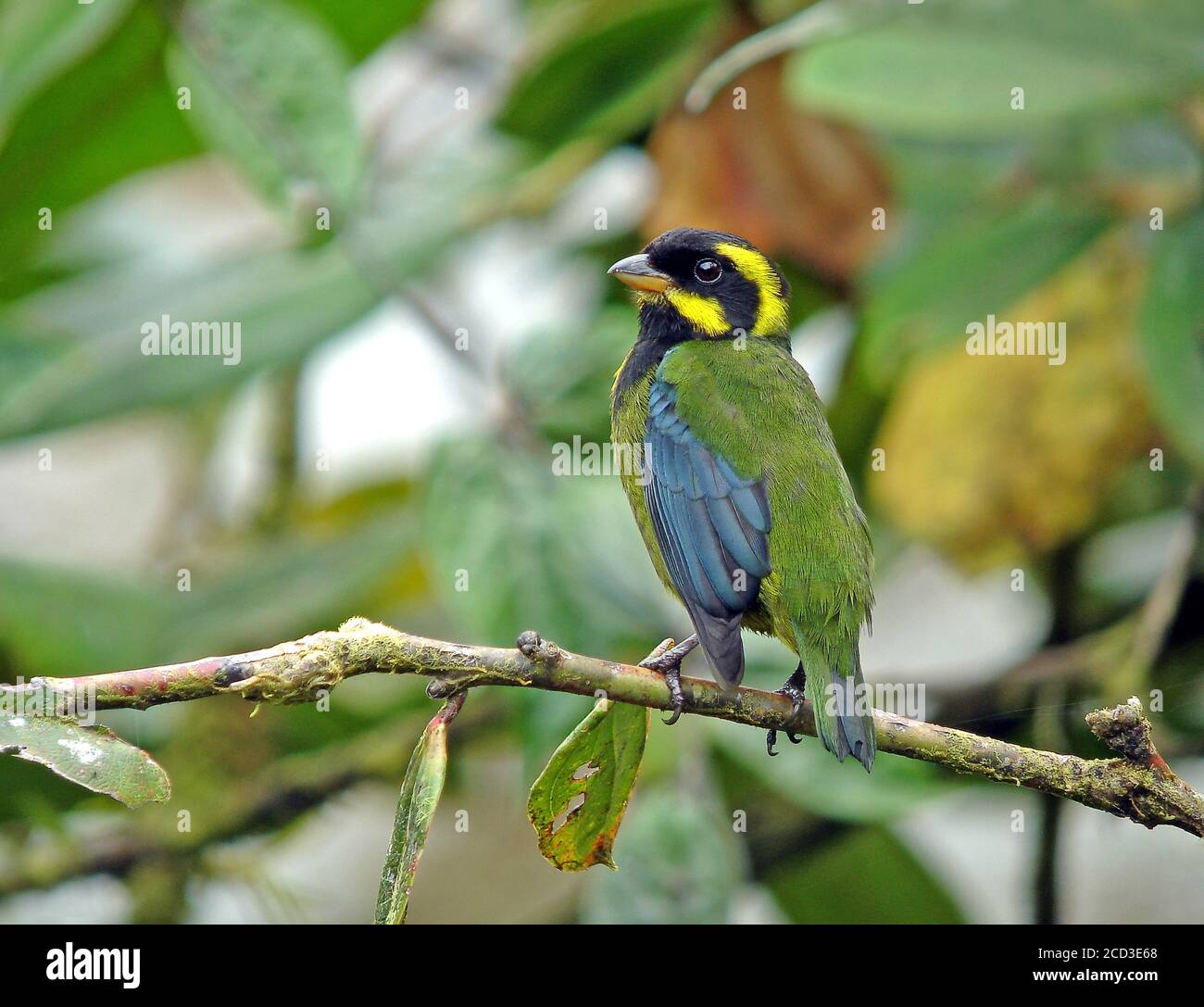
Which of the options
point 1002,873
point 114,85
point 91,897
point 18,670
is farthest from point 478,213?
point 1002,873

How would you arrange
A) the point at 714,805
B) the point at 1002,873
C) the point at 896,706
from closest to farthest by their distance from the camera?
1. the point at 714,805
2. the point at 896,706
3. the point at 1002,873

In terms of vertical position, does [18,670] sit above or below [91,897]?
above

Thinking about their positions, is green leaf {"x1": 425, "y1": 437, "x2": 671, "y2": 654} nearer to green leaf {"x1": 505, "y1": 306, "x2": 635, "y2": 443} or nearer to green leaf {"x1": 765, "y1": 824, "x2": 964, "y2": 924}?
green leaf {"x1": 505, "y1": 306, "x2": 635, "y2": 443}

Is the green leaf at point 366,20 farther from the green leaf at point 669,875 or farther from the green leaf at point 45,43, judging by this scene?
the green leaf at point 669,875

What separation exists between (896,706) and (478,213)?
1.62 metres

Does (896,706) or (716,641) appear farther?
(896,706)

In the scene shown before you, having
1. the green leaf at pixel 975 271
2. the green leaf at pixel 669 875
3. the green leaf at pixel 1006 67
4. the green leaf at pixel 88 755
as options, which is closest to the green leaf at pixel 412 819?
the green leaf at pixel 88 755

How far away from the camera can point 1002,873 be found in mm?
4582

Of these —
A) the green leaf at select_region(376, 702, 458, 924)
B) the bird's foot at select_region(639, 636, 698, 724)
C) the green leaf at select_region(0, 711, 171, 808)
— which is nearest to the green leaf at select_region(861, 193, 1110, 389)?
the bird's foot at select_region(639, 636, 698, 724)

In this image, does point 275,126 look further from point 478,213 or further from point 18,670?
point 18,670

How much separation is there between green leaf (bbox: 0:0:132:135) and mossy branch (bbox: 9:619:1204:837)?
198 centimetres

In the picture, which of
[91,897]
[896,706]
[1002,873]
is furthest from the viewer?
[1002,873]

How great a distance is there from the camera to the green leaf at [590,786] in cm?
142
